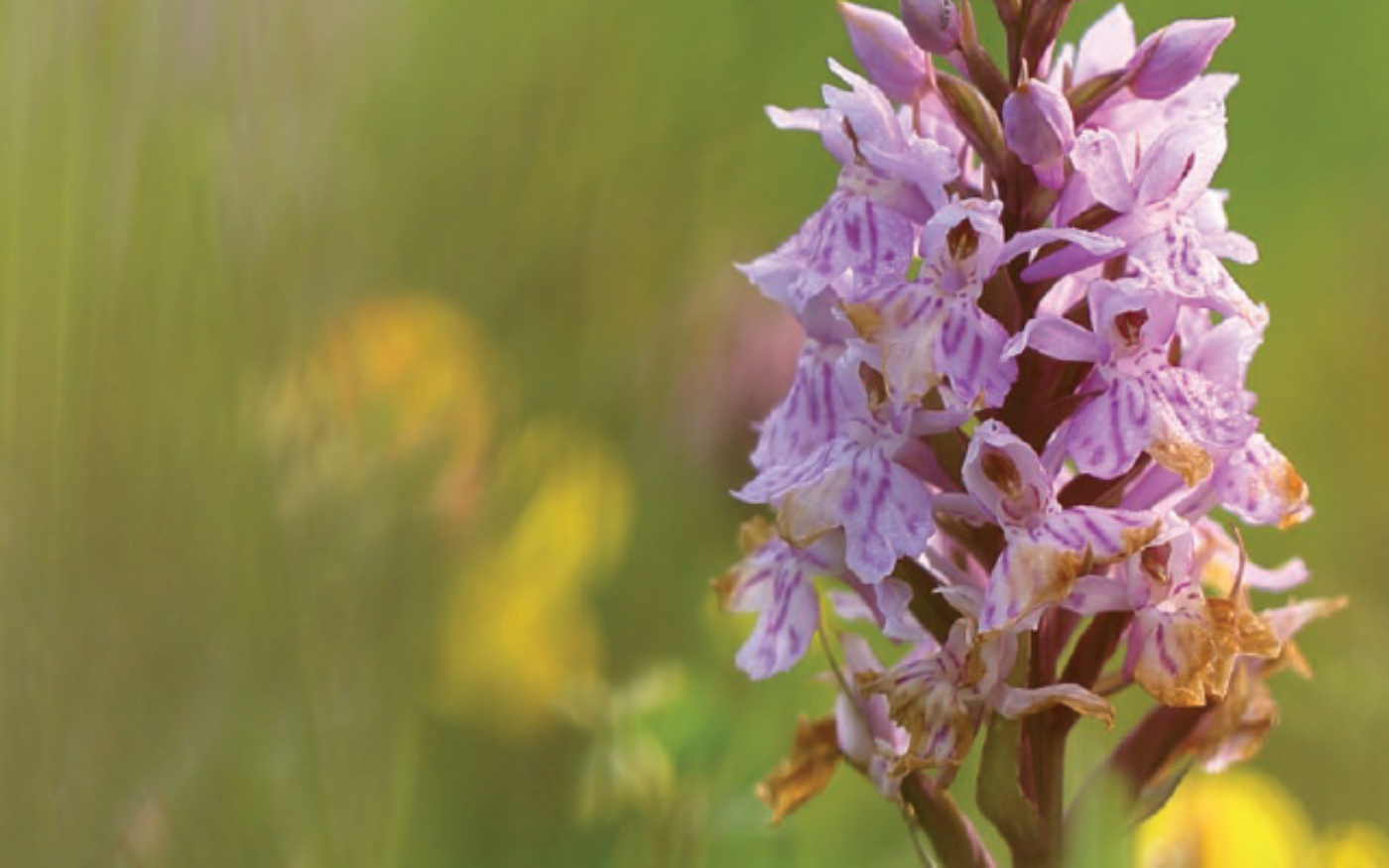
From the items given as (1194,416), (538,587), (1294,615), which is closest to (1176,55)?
(1194,416)

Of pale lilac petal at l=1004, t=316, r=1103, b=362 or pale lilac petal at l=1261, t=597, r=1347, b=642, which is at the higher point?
pale lilac petal at l=1004, t=316, r=1103, b=362

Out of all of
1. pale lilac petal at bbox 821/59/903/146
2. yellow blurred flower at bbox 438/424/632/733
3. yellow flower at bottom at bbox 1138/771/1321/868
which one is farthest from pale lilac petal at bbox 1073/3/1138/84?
yellow flower at bottom at bbox 1138/771/1321/868

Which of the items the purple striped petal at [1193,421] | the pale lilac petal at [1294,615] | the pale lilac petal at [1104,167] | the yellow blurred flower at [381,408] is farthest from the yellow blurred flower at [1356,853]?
the yellow blurred flower at [381,408]

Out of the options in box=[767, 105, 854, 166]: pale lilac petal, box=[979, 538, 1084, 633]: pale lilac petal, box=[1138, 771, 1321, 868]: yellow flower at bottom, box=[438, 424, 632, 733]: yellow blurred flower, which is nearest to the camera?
box=[979, 538, 1084, 633]: pale lilac petal

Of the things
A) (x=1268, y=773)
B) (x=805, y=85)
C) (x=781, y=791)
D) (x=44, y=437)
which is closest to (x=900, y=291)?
(x=781, y=791)

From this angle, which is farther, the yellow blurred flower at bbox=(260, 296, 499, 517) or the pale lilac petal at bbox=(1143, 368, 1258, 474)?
the yellow blurred flower at bbox=(260, 296, 499, 517)

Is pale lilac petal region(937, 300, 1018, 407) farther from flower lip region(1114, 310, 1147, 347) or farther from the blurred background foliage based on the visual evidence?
the blurred background foliage

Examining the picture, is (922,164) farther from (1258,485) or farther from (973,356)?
(1258,485)
